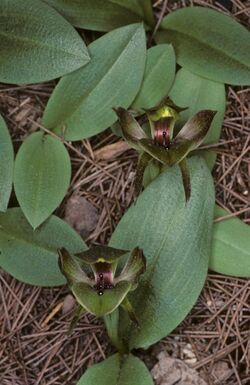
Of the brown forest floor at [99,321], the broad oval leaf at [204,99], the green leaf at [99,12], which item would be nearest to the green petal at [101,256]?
the brown forest floor at [99,321]

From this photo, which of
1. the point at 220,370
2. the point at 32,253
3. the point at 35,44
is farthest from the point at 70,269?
the point at 35,44

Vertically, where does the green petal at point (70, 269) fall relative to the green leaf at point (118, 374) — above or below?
above

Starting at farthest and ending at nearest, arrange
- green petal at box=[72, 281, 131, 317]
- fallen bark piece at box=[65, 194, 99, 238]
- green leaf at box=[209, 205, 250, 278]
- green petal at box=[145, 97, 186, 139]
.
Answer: fallen bark piece at box=[65, 194, 99, 238] < green leaf at box=[209, 205, 250, 278] < green petal at box=[145, 97, 186, 139] < green petal at box=[72, 281, 131, 317]

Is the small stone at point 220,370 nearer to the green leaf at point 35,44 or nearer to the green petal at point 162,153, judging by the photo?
the green petal at point 162,153

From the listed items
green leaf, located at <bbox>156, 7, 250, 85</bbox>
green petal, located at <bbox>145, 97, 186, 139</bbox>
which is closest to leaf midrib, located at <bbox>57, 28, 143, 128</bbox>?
green leaf, located at <bbox>156, 7, 250, 85</bbox>

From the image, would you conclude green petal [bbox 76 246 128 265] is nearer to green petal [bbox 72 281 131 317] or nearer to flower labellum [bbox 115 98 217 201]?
green petal [bbox 72 281 131 317]

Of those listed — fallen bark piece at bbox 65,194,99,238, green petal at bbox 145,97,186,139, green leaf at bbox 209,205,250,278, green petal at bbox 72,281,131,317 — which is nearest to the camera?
green petal at bbox 72,281,131,317
